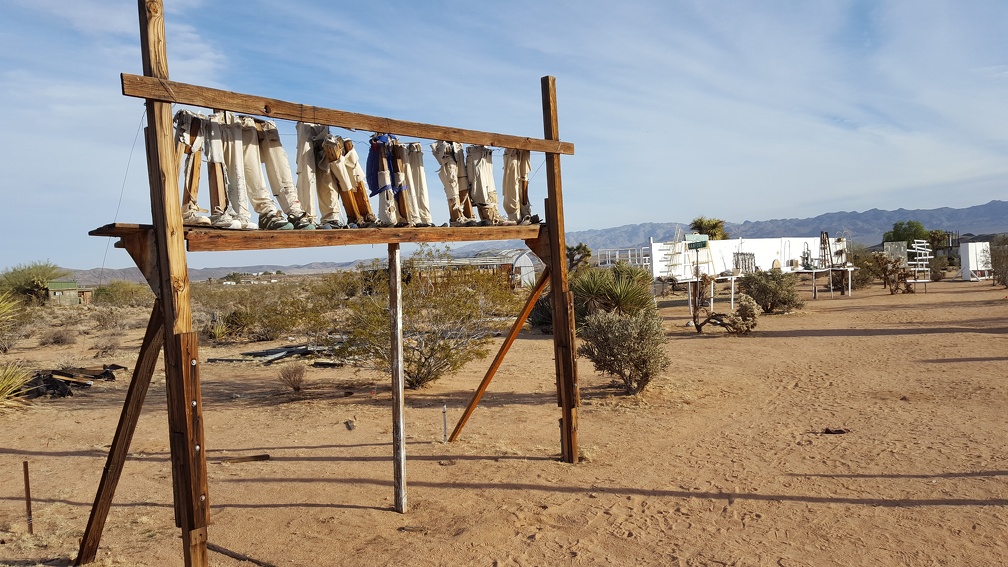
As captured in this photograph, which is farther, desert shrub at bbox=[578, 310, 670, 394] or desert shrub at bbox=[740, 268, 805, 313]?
desert shrub at bbox=[740, 268, 805, 313]

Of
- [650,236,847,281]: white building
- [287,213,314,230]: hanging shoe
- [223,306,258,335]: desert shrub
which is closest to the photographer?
[287,213,314,230]: hanging shoe

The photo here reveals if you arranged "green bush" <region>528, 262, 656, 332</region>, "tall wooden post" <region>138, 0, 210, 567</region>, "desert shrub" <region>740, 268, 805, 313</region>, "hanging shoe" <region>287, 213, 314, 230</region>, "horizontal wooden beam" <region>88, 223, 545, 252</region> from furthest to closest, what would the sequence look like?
"desert shrub" <region>740, 268, 805, 313</region> → "green bush" <region>528, 262, 656, 332</region> → "hanging shoe" <region>287, 213, 314, 230</region> → "horizontal wooden beam" <region>88, 223, 545, 252</region> → "tall wooden post" <region>138, 0, 210, 567</region>

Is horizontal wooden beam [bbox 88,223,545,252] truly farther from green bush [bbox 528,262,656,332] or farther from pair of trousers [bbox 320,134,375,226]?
green bush [bbox 528,262,656,332]

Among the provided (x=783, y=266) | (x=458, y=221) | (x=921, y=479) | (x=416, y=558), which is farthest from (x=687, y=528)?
(x=783, y=266)

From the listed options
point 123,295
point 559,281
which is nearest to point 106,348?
point 559,281

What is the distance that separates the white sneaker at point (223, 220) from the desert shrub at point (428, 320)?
5.98 m

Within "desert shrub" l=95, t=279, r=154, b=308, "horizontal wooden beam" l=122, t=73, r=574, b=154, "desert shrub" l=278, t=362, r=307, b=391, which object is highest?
"horizontal wooden beam" l=122, t=73, r=574, b=154

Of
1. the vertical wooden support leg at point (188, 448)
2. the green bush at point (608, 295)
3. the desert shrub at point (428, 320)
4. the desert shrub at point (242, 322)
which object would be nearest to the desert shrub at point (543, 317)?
the green bush at point (608, 295)

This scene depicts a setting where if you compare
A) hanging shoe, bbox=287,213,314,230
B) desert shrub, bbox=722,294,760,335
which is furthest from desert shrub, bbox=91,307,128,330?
hanging shoe, bbox=287,213,314,230

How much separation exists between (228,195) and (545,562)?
3.05m

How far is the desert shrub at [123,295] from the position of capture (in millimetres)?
34784

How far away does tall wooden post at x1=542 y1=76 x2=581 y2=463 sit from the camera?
6469 millimetres

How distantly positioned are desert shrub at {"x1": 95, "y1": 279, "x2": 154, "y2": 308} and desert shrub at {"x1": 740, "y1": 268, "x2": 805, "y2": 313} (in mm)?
28679

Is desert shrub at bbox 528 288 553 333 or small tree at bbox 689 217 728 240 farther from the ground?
small tree at bbox 689 217 728 240
